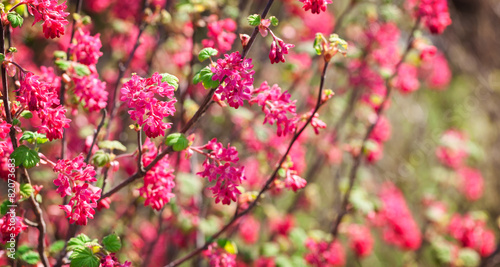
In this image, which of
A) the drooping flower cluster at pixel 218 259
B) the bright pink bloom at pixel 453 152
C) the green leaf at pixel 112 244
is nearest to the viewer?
the green leaf at pixel 112 244

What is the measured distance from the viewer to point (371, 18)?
3.51m

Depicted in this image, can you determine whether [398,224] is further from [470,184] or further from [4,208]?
[4,208]

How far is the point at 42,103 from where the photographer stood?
1.50 meters

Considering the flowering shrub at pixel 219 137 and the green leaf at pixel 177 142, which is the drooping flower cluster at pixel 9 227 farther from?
the green leaf at pixel 177 142

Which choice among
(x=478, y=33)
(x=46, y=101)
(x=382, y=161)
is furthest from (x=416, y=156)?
(x=46, y=101)

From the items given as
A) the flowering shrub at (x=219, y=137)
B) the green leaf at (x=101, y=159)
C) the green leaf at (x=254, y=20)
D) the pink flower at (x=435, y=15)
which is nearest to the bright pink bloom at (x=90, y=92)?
the flowering shrub at (x=219, y=137)

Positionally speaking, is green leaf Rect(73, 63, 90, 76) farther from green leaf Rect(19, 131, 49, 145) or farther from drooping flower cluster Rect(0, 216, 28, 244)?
drooping flower cluster Rect(0, 216, 28, 244)

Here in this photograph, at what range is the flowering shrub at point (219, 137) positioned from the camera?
158cm

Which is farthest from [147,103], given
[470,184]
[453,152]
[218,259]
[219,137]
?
[470,184]

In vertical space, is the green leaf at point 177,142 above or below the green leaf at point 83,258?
above

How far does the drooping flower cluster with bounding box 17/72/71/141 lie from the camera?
58.1 inches

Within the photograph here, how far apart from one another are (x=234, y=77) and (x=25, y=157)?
0.77 m

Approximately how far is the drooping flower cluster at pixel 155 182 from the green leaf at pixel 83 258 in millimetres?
283

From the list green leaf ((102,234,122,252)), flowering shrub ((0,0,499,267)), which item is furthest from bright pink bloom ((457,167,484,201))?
green leaf ((102,234,122,252))
